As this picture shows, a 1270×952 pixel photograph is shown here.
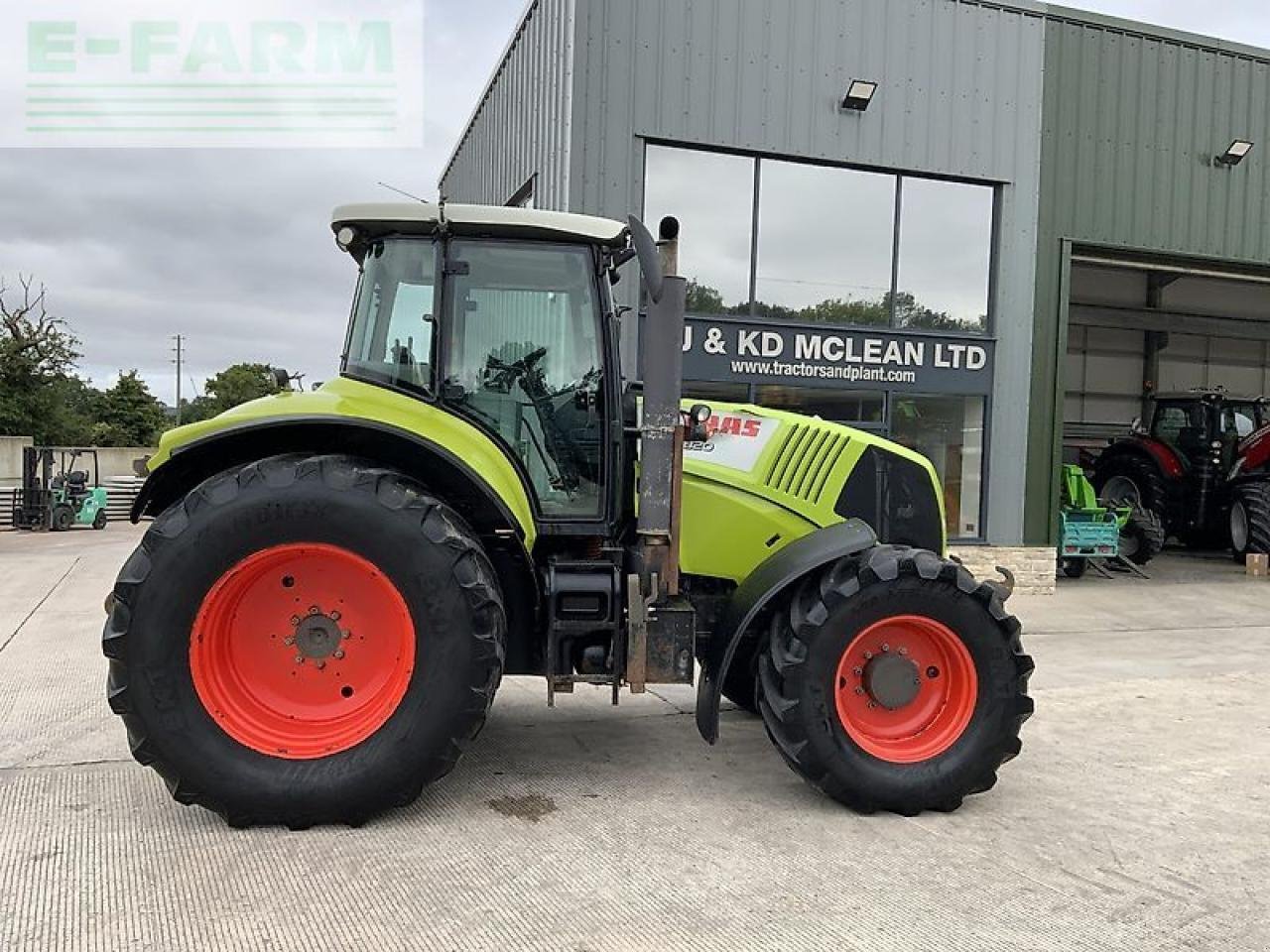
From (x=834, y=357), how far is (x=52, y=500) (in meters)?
15.9

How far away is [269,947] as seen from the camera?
2.91m

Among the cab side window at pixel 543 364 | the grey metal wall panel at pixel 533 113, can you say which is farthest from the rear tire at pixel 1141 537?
the cab side window at pixel 543 364

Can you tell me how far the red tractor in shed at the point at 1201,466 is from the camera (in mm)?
15016

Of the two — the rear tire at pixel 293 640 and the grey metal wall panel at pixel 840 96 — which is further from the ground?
the grey metal wall panel at pixel 840 96

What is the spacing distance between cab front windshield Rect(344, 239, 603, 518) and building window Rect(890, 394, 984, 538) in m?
7.71

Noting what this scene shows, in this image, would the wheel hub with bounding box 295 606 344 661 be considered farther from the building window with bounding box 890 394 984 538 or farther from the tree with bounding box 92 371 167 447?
the tree with bounding box 92 371 167 447

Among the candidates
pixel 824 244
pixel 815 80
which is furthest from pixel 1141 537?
pixel 815 80

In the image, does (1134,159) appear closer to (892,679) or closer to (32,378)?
(892,679)

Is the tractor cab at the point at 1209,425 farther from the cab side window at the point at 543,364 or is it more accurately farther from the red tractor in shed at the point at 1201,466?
the cab side window at the point at 543,364

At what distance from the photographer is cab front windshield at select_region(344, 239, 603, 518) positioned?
13.9 feet

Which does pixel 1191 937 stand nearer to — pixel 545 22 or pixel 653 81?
pixel 653 81

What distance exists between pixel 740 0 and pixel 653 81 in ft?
4.16

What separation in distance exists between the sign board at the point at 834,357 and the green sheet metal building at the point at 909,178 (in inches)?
1.0

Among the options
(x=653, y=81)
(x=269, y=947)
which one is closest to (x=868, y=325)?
(x=653, y=81)
